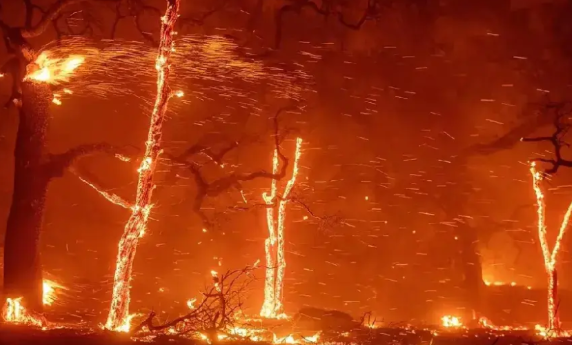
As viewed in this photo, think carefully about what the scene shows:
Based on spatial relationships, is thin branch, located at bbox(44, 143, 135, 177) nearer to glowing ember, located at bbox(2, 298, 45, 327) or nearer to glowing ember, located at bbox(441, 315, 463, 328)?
glowing ember, located at bbox(2, 298, 45, 327)

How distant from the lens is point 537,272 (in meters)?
16.7

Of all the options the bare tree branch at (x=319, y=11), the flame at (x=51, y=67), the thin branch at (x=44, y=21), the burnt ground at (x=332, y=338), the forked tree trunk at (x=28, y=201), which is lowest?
the burnt ground at (x=332, y=338)

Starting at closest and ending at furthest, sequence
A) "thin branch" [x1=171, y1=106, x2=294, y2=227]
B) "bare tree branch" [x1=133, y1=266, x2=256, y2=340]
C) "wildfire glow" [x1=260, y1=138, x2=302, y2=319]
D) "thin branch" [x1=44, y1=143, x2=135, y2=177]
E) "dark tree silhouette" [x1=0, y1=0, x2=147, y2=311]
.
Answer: "bare tree branch" [x1=133, y1=266, x2=256, y2=340] → "dark tree silhouette" [x1=0, y1=0, x2=147, y2=311] → "thin branch" [x1=44, y1=143, x2=135, y2=177] → "thin branch" [x1=171, y1=106, x2=294, y2=227] → "wildfire glow" [x1=260, y1=138, x2=302, y2=319]

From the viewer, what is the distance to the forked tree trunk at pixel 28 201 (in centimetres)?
936

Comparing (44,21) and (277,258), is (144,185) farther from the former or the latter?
(277,258)

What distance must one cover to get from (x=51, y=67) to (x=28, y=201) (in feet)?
7.21

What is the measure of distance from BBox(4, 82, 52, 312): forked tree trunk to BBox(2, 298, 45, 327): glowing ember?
161 mm

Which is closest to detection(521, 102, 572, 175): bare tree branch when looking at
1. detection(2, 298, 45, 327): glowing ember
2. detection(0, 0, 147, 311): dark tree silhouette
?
detection(0, 0, 147, 311): dark tree silhouette

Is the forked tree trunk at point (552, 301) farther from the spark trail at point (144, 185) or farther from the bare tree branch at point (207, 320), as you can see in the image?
the spark trail at point (144, 185)

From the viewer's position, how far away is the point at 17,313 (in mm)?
9148

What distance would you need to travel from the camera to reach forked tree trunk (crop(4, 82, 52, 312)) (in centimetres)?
936

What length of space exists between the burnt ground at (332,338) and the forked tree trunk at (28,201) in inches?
102

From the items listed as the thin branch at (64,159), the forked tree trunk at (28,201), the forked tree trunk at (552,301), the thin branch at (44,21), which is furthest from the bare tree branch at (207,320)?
the forked tree trunk at (552,301)

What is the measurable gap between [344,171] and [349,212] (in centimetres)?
113
